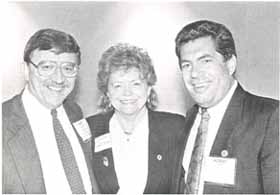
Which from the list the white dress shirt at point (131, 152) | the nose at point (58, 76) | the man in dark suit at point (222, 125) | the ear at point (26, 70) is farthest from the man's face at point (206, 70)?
the ear at point (26, 70)

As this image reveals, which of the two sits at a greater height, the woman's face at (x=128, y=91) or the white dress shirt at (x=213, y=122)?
the woman's face at (x=128, y=91)

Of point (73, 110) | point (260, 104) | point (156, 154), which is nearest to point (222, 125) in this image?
point (260, 104)

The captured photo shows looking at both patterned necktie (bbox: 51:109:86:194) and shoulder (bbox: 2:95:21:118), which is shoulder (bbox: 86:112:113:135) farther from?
shoulder (bbox: 2:95:21:118)

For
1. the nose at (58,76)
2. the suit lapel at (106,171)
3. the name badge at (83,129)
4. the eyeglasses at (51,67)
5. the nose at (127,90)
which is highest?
the eyeglasses at (51,67)

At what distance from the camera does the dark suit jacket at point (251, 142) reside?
4.31 feet

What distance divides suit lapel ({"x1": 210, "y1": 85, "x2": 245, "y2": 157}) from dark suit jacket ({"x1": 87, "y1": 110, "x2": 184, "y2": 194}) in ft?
0.50

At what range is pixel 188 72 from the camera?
1.38m

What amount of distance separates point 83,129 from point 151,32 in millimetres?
430

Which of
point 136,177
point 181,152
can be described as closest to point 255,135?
point 181,152

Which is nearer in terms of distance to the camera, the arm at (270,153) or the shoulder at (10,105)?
the arm at (270,153)

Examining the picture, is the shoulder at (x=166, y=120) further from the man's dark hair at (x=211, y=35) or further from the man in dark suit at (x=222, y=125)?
the man's dark hair at (x=211, y=35)

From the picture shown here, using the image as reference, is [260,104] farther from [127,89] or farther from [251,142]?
[127,89]

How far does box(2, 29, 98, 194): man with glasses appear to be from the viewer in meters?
1.39

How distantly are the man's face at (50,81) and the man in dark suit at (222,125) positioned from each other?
1.31 ft
